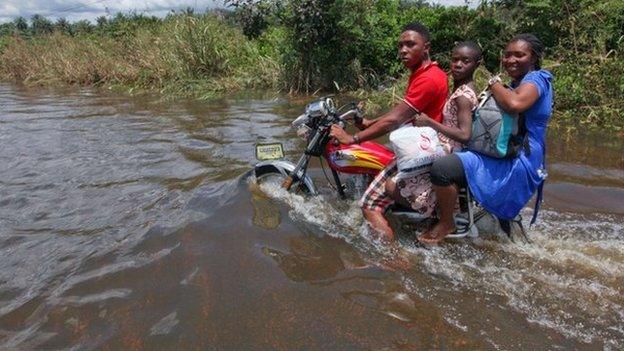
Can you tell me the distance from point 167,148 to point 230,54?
7843mm

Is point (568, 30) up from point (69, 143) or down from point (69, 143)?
up

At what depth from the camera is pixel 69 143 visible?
8.23 m

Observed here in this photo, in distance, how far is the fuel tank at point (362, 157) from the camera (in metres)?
4.25

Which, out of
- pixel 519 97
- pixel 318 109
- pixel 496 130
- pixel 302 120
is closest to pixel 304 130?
pixel 302 120

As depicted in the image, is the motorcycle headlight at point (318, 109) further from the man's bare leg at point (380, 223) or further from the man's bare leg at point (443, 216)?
the man's bare leg at point (443, 216)

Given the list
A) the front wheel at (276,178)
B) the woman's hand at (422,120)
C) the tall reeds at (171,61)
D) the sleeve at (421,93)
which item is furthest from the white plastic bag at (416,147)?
the tall reeds at (171,61)

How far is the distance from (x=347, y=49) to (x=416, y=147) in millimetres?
9222

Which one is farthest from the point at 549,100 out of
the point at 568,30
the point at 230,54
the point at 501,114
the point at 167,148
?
the point at 230,54

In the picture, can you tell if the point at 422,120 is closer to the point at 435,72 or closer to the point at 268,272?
the point at 435,72

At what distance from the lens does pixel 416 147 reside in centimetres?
374

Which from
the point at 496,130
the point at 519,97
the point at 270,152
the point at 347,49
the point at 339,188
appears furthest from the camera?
the point at 347,49

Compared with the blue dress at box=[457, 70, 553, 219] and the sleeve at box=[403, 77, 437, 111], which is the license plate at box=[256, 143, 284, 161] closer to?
the sleeve at box=[403, 77, 437, 111]

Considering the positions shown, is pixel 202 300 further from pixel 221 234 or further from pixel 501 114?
pixel 501 114

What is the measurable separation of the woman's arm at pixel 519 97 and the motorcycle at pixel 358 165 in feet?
2.64
